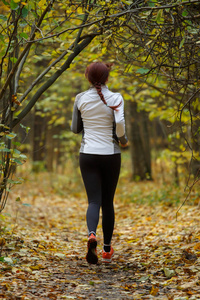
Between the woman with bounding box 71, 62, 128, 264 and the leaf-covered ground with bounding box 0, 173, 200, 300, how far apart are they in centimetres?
41

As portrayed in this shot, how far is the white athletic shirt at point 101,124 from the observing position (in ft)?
13.0

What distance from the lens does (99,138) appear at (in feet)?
13.1

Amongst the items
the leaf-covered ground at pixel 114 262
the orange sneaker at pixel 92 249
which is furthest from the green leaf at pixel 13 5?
the orange sneaker at pixel 92 249

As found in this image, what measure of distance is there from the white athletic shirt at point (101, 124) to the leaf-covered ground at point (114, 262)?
964 mm

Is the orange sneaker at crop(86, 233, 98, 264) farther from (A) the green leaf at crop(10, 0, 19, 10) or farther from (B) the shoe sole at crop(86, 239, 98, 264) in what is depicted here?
(A) the green leaf at crop(10, 0, 19, 10)

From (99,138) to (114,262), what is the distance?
5.05 feet

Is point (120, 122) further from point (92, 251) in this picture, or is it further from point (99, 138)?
point (92, 251)

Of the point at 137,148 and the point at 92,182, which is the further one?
the point at 137,148

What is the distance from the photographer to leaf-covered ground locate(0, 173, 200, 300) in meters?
3.21

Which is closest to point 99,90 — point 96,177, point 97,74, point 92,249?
point 97,74

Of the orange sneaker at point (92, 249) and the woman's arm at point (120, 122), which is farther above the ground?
the woman's arm at point (120, 122)

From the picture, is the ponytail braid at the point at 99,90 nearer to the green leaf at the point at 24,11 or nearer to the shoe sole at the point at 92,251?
the green leaf at the point at 24,11

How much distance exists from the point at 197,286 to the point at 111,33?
109 inches

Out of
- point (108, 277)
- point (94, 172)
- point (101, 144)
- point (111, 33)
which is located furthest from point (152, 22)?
point (108, 277)
